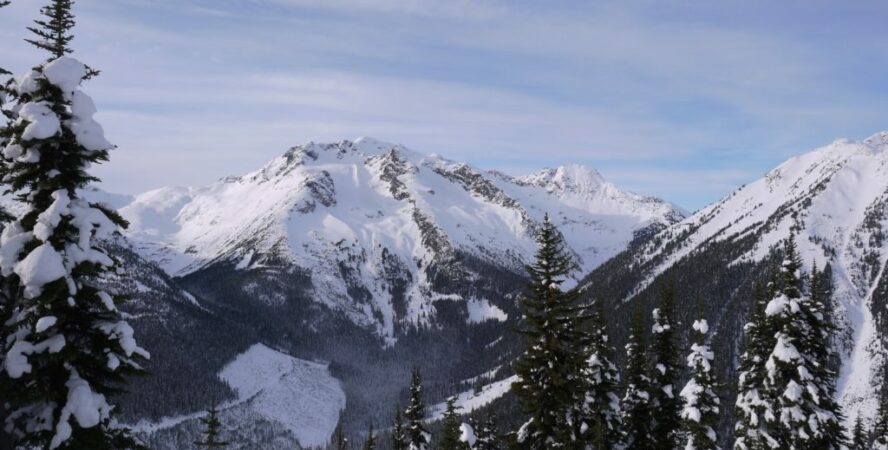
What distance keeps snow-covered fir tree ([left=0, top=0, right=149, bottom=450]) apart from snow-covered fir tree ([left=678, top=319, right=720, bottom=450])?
2773cm

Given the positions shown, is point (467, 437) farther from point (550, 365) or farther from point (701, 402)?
point (701, 402)

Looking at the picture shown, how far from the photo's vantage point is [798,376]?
2656 centimetres

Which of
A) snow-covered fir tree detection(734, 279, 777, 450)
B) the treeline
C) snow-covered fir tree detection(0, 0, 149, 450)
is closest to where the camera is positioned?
snow-covered fir tree detection(0, 0, 149, 450)

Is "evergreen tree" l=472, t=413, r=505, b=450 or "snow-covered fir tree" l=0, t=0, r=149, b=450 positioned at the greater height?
"snow-covered fir tree" l=0, t=0, r=149, b=450

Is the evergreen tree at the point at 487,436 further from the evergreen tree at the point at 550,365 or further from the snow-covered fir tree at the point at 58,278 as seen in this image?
the snow-covered fir tree at the point at 58,278

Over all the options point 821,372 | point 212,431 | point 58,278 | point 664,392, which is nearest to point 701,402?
point 664,392

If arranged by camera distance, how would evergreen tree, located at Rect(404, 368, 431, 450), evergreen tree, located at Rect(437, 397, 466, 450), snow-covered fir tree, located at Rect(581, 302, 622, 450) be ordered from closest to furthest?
snow-covered fir tree, located at Rect(581, 302, 622, 450) → evergreen tree, located at Rect(437, 397, 466, 450) → evergreen tree, located at Rect(404, 368, 431, 450)

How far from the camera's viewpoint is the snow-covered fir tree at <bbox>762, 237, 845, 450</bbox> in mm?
26203

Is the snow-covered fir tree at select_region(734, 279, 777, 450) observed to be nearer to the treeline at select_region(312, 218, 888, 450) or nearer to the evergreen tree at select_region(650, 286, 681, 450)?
the treeline at select_region(312, 218, 888, 450)

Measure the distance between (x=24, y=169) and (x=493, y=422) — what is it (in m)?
28.8

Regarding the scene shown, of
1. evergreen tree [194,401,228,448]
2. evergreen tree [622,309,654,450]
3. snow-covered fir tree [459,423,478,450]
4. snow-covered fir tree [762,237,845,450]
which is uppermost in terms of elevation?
snow-covered fir tree [762,237,845,450]

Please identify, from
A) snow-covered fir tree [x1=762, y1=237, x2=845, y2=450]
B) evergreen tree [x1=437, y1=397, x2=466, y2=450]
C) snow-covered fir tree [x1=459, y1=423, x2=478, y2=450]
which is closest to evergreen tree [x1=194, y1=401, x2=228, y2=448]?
evergreen tree [x1=437, y1=397, x2=466, y2=450]

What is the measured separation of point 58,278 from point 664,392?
29430 millimetres

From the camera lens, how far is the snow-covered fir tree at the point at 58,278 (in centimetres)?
1344
